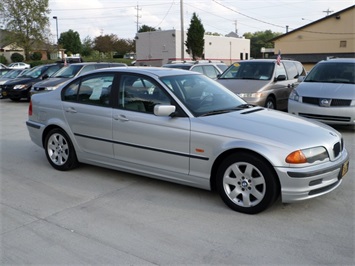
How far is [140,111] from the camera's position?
16.3 feet

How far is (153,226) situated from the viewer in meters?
3.96

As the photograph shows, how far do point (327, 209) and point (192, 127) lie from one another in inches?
70.7

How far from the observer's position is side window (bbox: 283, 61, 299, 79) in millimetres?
11492

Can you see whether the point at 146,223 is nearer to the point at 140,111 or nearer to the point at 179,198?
the point at 179,198

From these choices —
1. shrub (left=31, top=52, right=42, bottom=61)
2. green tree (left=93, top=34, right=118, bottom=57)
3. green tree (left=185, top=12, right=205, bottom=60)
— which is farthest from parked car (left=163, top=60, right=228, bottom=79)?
green tree (left=93, top=34, right=118, bottom=57)

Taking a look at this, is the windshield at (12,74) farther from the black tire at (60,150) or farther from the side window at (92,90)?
the side window at (92,90)

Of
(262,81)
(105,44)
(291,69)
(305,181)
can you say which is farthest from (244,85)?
(105,44)

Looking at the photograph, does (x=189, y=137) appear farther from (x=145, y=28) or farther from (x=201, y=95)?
(x=145, y=28)

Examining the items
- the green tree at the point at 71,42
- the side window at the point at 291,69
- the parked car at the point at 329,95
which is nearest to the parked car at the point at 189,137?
the parked car at the point at 329,95

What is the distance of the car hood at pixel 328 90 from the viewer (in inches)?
322

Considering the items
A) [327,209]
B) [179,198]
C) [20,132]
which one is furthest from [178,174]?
[20,132]

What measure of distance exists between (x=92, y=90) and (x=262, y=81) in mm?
6069

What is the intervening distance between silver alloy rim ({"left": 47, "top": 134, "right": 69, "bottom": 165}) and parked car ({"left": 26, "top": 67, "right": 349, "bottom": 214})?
0.02 m

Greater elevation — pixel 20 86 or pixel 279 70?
pixel 279 70
